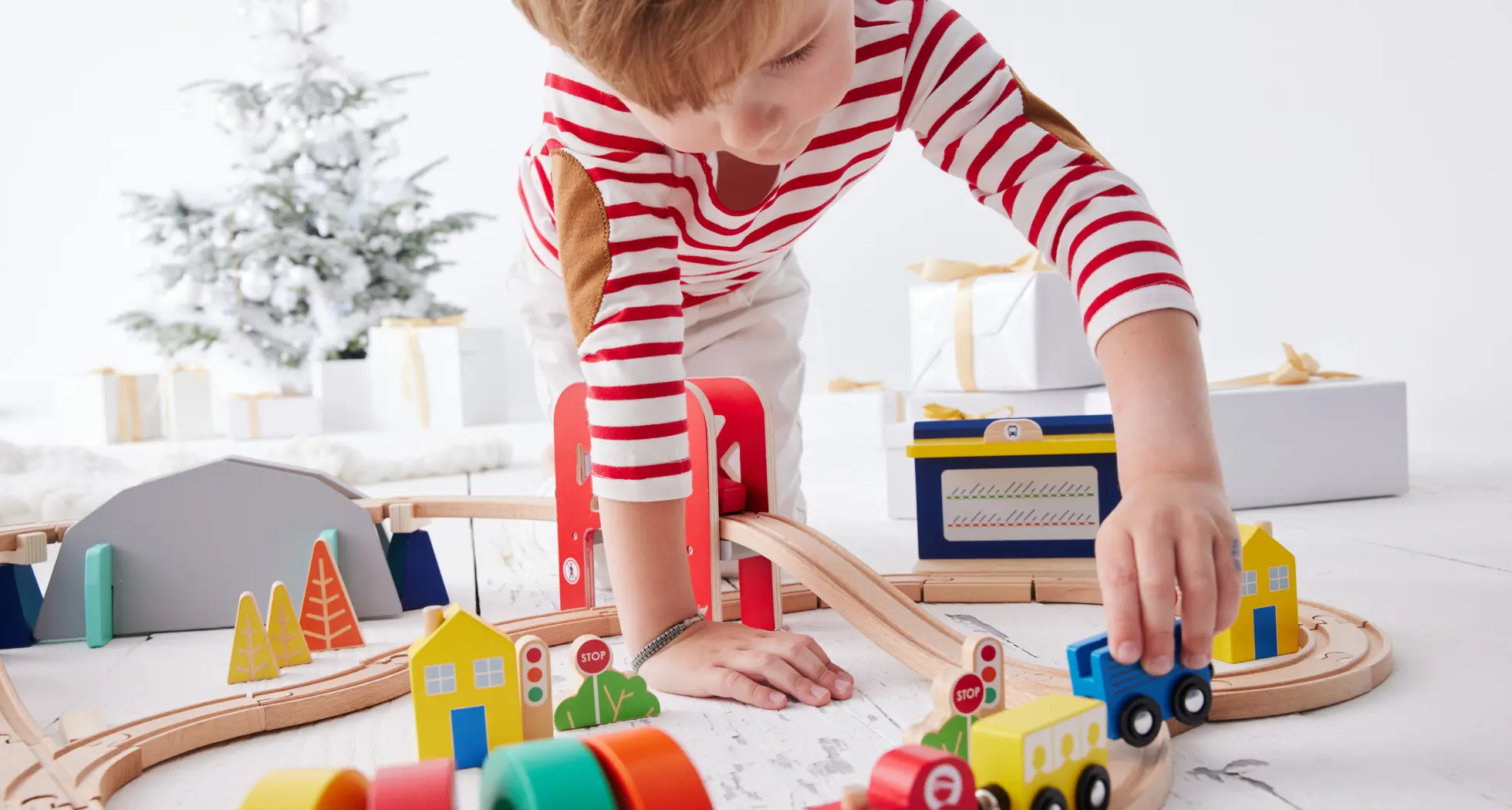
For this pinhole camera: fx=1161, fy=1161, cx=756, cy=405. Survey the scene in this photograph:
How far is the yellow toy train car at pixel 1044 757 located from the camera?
0.38 metres

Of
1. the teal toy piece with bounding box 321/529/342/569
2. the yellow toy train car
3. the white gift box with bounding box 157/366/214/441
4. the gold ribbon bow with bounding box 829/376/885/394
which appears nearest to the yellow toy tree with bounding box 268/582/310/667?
the teal toy piece with bounding box 321/529/342/569

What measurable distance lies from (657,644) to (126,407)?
2.61 m

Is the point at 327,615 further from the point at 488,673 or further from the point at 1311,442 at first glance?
the point at 1311,442

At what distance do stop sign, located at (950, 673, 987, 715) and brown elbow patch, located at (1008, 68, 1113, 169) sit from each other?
392 mm

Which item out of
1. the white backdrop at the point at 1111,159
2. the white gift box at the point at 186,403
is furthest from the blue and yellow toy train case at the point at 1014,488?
the white gift box at the point at 186,403

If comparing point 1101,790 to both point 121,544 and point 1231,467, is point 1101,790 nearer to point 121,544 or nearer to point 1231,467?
point 121,544

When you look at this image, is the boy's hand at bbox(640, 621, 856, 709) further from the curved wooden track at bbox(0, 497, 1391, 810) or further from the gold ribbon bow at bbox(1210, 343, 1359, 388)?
the gold ribbon bow at bbox(1210, 343, 1359, 388)

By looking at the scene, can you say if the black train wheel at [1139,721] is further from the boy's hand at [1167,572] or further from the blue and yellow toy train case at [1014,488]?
the blue and yellow toy train case at [1014,488]

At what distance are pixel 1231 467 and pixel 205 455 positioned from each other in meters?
1.82

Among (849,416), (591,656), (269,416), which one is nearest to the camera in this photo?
(591,656)

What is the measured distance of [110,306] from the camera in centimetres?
340

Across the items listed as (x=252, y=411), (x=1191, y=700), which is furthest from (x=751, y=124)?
(x=252, y=411)

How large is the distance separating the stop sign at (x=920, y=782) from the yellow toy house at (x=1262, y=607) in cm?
34

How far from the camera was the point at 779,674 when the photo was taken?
24.5 inches
